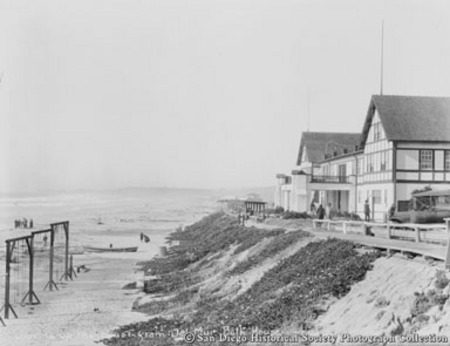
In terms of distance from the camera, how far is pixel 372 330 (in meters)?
10.1

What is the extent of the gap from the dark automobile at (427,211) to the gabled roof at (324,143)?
26411 millimetres

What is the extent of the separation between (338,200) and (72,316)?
33562mm

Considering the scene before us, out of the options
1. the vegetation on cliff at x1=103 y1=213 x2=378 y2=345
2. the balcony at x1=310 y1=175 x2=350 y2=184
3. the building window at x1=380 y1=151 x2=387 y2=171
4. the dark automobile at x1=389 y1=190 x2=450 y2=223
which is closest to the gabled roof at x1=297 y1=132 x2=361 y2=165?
the balcony at x1=310 y1=175 x2=350 y2=184

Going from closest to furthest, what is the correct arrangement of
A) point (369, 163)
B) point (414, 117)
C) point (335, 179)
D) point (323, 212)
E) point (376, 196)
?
point (323, 212) < point (414, 117) < point (376, 196) < point (369, 163) < point (335, 179)

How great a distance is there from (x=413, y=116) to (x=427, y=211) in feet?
42.3

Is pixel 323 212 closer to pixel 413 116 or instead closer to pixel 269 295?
pixel 413 116

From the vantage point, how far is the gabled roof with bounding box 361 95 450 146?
36.5 m

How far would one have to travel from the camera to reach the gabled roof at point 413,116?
36531 mm

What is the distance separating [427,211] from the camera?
26500 millimetres

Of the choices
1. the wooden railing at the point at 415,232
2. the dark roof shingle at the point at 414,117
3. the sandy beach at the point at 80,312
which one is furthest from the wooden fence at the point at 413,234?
the dark roof shingle at the point at 414,117

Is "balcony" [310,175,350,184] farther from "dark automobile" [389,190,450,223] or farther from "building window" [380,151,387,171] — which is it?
Answer: "dark automobile" [389,190,450,223]

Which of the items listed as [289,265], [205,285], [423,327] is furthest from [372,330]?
[205,285]

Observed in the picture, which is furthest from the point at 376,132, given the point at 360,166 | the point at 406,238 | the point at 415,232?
the point at 415,232

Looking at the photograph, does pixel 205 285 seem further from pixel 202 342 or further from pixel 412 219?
pixel 412 219
